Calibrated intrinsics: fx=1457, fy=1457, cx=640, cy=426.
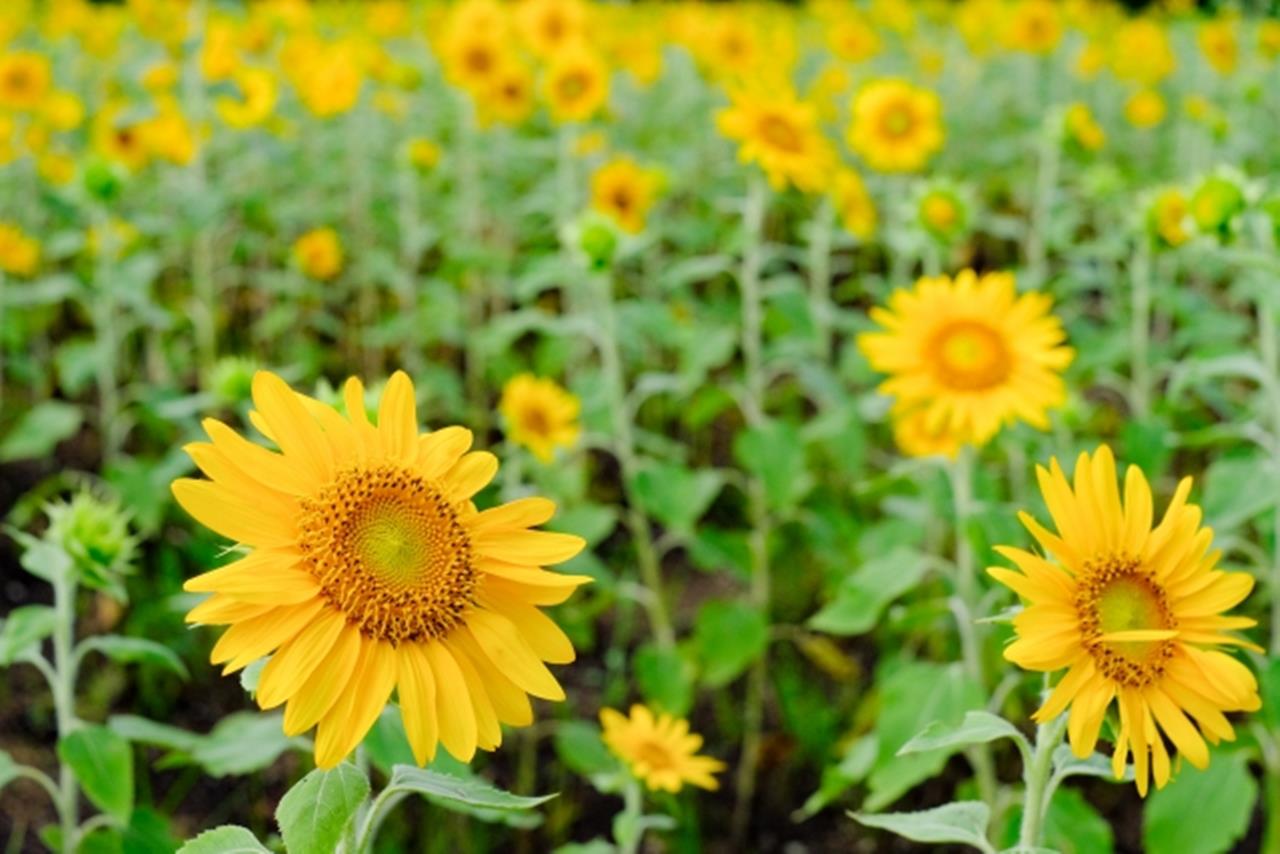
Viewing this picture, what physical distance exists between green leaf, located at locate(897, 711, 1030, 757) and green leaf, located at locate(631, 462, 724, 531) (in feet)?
4.20

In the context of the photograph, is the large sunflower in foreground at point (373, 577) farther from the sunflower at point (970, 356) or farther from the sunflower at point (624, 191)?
the sunflower at point (624, 191)

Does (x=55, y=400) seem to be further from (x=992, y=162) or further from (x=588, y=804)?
(x=992, y=162)

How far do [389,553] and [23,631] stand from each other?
2.16 feet

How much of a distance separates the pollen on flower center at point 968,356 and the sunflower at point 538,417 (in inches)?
32.3

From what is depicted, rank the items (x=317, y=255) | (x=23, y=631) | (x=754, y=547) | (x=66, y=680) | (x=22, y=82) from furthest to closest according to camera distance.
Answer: (x=317, y=255)
(x=22, y=82)
(x=754, y=547)
(x=66, y=680)
(x=23, y=631)

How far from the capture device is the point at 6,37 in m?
4.38

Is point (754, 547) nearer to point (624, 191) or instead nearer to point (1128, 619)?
point (624, 191)

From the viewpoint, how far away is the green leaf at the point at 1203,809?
6.30 ft

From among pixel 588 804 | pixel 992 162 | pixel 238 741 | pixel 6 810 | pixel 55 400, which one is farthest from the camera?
pixel 992 162

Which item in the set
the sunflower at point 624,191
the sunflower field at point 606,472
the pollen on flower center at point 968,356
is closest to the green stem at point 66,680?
the sunflower field at point 606,472

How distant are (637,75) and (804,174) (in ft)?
7.57

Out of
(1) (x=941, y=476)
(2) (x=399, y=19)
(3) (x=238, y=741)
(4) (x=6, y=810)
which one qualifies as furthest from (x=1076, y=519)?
(2) (x=399, y=19)

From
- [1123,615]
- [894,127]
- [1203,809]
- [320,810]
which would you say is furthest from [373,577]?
[894,127]

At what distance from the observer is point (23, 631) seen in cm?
160
